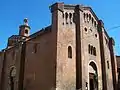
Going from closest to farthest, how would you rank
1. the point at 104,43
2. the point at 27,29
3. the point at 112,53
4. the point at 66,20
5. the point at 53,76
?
the point at 53,76, the point at 66,20, the point at 104,43, the point at 112,53, the point at 27,29

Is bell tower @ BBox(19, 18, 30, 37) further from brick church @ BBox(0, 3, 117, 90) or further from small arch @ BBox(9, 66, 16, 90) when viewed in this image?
small arch @ BBox(9, 66, 16, 90)

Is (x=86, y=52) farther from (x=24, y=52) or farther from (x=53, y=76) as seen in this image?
(x=24, y=52)

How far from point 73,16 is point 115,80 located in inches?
372

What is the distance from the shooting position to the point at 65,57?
19.3m

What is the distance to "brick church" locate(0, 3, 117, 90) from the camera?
62.6 ft

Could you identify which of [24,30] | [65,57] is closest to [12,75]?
[24,30]

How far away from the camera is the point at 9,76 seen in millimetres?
25625

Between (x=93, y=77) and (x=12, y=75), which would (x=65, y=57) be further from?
(x=12, y=75)

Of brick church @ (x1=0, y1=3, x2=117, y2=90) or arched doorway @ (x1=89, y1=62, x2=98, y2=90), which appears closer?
brick church @ (x1=0, y1=3, x2=117, y2=90)

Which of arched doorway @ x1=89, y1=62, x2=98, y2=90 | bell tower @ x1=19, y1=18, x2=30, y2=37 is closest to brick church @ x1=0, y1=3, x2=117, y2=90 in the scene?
arched doorway @ x1=89, y1=62, x2=98, y2=90

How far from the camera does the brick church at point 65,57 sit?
19094 millimetres

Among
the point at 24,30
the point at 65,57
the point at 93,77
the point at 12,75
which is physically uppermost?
the point at 24,30

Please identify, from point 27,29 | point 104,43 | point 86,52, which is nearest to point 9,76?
point 27,29

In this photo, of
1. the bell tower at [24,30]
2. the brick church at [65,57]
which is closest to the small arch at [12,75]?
the brick church at [65,57]
